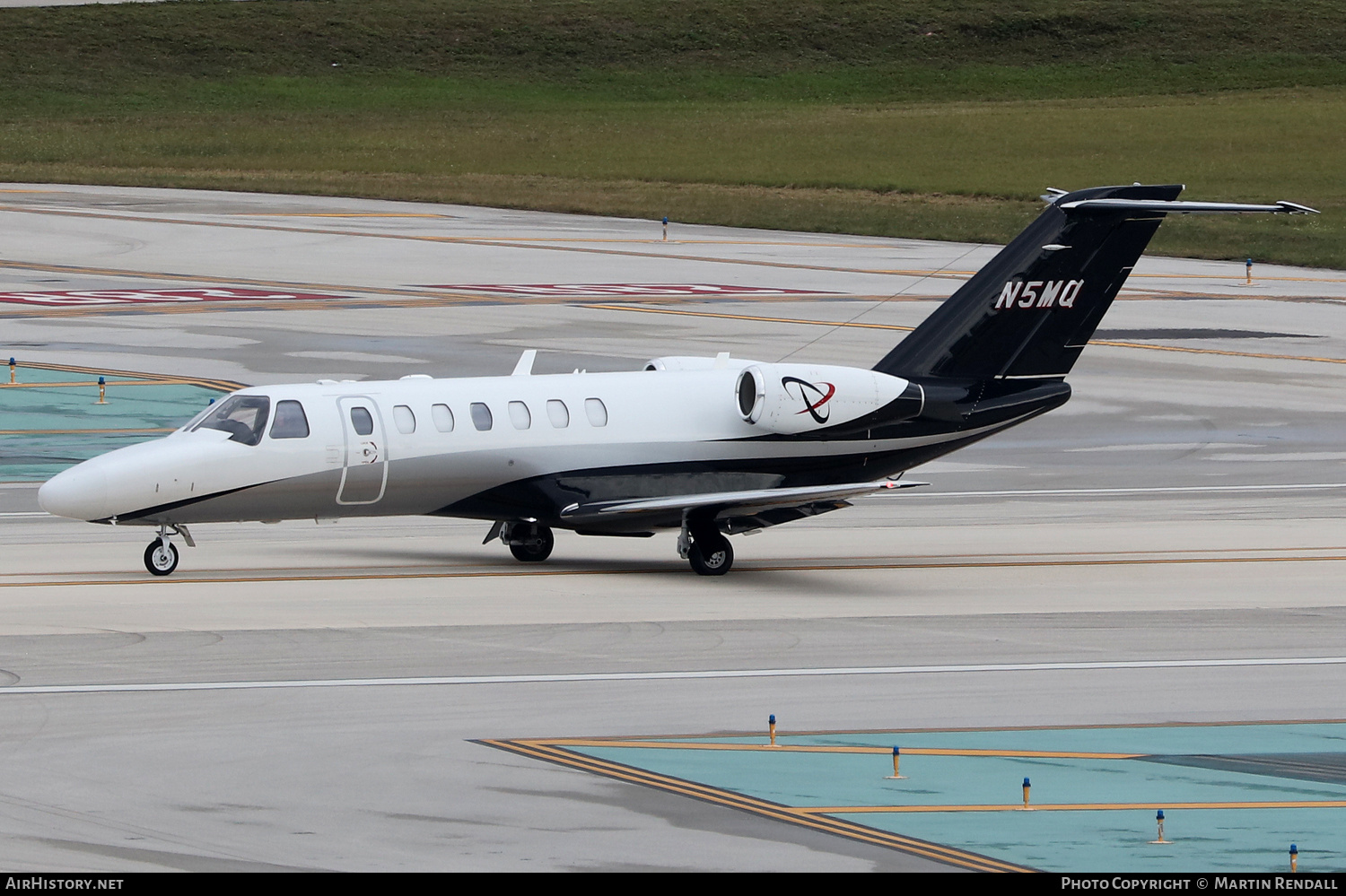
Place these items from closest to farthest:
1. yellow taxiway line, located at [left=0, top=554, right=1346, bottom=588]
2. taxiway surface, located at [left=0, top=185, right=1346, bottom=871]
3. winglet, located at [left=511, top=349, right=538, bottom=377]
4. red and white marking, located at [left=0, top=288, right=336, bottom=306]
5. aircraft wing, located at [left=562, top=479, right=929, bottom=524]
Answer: taxiway surface, located at [left=0, top=185, right=1346, bottom=871]
aircraft wing, located at [left=562, top=479, right=929, bottom=524]
yellow taxiway line, located at [left=0, top=554, right=1346, bottom=588]
winglet, located at [left=511, top=349, right=538, bottom=377]
red and white marking, located at [left=0, top=288, right=336, bottom=306]

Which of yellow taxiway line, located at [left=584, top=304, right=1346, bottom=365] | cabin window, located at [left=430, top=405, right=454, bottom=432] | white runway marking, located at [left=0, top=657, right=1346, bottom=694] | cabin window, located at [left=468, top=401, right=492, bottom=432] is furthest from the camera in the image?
yellow taxiway line, located at [left=584, top=304, right=1346, bottom=365]

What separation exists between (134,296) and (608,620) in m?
36.4

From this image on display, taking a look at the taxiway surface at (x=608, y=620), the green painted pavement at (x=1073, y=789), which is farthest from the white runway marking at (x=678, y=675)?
the green painted pavement at (x=1073, y=789)

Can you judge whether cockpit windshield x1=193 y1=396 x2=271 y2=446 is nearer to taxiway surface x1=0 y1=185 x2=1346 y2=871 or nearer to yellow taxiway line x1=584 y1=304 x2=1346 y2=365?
taxiway surface x1=0 y1=185 x2=1346 y2=871

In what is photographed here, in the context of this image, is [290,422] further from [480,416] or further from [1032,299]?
[1032,299]

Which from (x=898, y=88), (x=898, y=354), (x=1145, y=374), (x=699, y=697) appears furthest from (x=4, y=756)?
(x=898, y=88)

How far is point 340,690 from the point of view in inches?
813

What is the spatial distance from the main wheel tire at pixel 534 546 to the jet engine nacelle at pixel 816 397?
328cm

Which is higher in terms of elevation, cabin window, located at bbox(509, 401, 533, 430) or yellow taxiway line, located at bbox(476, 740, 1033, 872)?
cabin window, located at bbox(509, 401, 533, 430)

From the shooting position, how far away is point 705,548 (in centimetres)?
2798

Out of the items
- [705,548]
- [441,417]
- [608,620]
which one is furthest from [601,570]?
[608,620]

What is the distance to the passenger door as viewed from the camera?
26938mm

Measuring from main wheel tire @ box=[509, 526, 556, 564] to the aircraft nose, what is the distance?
5.96 m

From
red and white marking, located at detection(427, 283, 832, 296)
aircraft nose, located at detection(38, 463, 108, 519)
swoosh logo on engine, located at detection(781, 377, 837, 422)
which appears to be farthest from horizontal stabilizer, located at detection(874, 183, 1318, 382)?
red and white marking, located at detection(427, 283, 832, 296)
